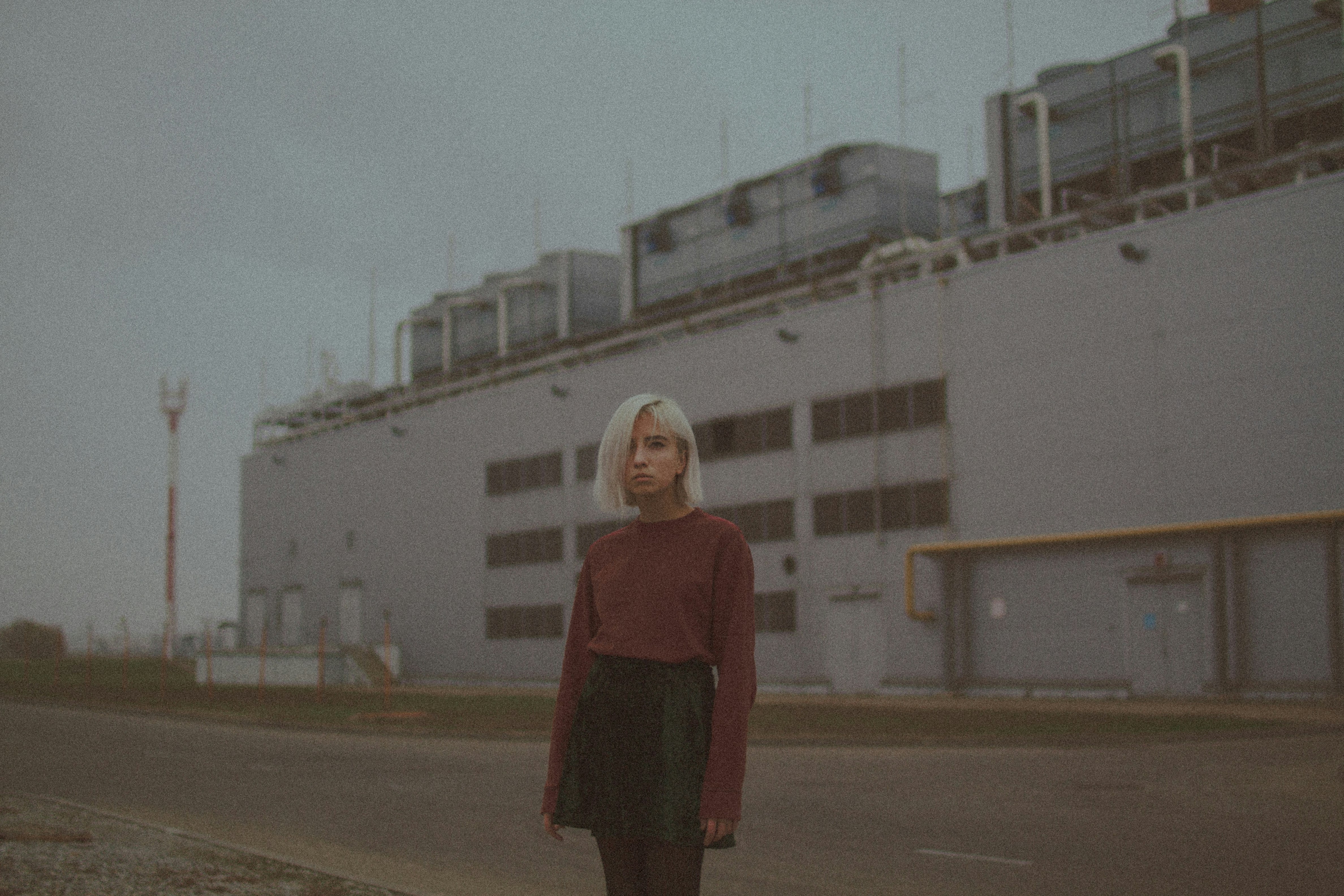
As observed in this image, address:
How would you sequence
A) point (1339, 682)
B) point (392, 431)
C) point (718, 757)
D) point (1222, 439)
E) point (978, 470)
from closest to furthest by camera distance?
point (718, 757) < point (1339, 682) < point (1222, 439) < point (978, 470) < point (392, 431)

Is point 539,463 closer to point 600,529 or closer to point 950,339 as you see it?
point 600,529

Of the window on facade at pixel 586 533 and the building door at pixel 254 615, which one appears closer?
the window on facade at pixel 586 533

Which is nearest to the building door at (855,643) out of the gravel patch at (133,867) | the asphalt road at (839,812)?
the asphalt road at (839,812)

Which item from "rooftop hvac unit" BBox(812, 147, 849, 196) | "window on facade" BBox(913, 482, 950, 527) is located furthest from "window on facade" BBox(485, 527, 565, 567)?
"window on facade" BBox(913, 482, 950, 527)

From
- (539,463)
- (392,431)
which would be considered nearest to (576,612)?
(539,463)

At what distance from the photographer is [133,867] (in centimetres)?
660

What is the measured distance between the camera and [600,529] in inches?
1513

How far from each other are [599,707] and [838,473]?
2922 cm

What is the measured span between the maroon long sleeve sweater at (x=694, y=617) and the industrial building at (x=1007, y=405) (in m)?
22.8

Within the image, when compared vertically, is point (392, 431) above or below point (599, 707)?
above

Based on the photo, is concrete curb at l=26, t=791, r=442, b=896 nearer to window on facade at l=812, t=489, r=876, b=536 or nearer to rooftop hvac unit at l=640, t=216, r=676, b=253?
window on facade at l=812, t=489, r=876, b=536

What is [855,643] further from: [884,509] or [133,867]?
[133,867]

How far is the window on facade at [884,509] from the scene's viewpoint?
29781mm

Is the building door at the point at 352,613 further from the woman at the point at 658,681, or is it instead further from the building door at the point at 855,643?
the woman at the point at 658,681
